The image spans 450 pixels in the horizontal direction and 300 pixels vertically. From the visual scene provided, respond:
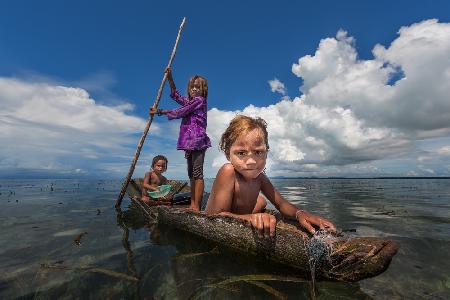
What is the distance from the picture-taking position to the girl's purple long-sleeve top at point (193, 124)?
7214 millimetres

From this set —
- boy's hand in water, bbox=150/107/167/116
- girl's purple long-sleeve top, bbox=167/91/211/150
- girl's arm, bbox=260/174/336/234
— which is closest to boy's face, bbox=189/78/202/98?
girl's purple long-sleeve top, bbox=167/91/211/150

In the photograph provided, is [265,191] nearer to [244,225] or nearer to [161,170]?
[244,225]

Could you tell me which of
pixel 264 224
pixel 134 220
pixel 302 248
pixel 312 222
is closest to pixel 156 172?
pixel 134 220

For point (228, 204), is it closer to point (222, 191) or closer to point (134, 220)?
point (222, 191)

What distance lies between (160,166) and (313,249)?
910 centimetres

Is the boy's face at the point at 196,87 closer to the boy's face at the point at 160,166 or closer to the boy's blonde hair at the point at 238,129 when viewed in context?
the boy's blonde hair at the point at 238,129

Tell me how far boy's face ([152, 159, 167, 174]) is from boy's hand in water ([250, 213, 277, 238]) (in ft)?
27.8

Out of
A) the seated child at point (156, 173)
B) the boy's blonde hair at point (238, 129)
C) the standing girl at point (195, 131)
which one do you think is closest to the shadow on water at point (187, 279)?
the boy's blonde hair at point (238, 129)

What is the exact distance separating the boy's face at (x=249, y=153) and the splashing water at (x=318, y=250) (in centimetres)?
117

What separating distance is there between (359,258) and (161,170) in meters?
9.39

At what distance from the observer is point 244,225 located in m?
3.73

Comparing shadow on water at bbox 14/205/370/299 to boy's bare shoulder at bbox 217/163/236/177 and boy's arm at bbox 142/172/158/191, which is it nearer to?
boy's bare shoulder at bbox 217/163/236/177

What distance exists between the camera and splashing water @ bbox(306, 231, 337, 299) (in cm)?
302

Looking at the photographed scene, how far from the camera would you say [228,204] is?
420 cm
